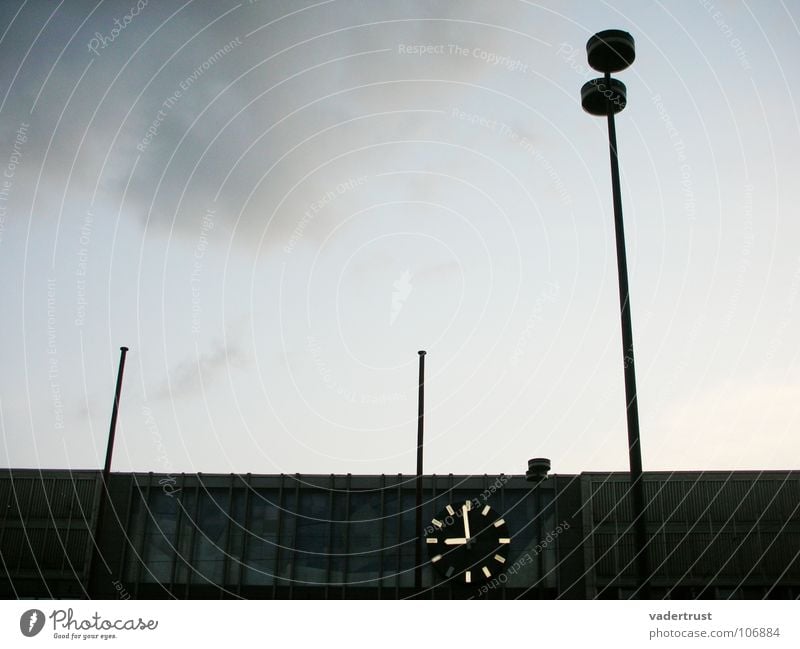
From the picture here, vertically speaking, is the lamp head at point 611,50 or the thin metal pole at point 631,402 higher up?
the lamp head at point 611,50

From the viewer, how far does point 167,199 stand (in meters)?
15.5

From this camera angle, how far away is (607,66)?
571 inches

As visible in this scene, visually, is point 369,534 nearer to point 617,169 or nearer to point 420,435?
point 420,435

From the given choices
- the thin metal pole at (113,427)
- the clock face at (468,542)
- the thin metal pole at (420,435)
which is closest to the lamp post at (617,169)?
the thin metal pole at (420,435)

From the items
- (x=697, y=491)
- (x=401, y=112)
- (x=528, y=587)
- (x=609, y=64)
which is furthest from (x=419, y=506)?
(x=609, y=64)

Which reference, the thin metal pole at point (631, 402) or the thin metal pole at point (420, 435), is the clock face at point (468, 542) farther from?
the thin metal pole at point (631, 402)

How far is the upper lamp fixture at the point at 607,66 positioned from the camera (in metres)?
14.0

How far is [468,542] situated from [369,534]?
165 inches

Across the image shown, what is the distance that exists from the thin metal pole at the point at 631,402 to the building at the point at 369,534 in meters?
16.5

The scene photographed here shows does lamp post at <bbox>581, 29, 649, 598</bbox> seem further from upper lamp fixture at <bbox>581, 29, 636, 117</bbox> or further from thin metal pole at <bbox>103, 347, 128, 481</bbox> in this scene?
thin metal pole at <bbox>103, 347, 128, 481</bbox>
